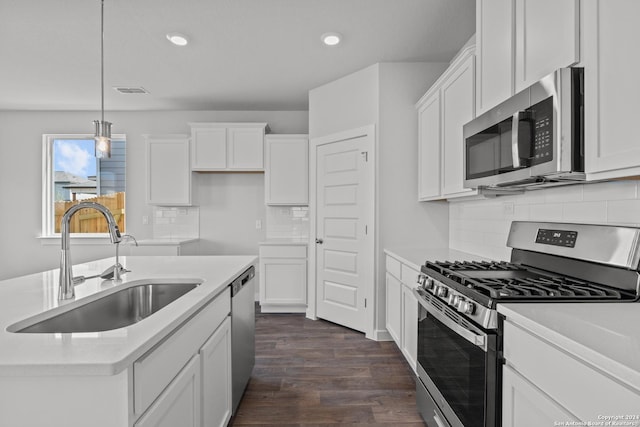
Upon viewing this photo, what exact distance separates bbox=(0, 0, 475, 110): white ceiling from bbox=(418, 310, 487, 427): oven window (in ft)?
7.24

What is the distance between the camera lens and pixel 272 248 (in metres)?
4.27

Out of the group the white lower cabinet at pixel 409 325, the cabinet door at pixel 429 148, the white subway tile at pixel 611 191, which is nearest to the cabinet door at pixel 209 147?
the cabinet door at pixel 429 148

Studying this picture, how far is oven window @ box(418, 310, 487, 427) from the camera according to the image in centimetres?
132

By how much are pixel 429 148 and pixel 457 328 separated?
1.85m

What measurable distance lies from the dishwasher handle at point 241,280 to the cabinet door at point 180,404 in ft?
1.97

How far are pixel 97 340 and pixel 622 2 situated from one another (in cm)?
183

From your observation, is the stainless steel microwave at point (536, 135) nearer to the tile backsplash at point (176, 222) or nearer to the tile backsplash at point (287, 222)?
the tile backsplash at point (287, 222)

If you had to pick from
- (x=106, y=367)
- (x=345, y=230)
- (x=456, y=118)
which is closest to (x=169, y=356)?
(x=106, y=367)

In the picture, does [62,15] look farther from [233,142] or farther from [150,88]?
[233,142]

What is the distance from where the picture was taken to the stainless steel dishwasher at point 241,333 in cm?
202

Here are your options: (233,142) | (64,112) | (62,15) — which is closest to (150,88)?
(233,142)

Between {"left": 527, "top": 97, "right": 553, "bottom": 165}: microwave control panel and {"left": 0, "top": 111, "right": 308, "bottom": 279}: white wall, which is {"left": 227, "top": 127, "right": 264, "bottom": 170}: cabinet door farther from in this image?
{"left": 527, "top": 97, "right": 553, "bottom": 165}: microwave control panel

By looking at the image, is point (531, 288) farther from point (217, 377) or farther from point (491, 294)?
point (217, 377)

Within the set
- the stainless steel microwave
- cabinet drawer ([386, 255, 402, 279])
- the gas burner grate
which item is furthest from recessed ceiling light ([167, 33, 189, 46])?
the gas burner grate
